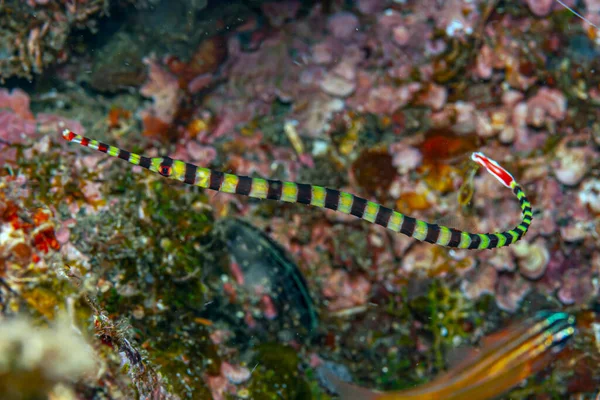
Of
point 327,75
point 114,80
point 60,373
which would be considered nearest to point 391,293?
point 327,75

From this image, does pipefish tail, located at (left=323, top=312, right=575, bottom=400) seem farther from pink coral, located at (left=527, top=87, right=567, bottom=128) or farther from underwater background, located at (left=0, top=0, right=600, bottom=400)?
pink coral, located at (left=527, top=87, right=567, bottom=128)

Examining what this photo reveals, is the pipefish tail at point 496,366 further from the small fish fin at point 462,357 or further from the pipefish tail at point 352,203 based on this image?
the pipefish tail at point 352,203

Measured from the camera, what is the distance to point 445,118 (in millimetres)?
5375

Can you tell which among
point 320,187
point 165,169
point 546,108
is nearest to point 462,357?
point 320,187

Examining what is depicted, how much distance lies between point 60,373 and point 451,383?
3805 millimetres

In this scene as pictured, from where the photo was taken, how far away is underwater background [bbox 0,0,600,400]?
438 cm

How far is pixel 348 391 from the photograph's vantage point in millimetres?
4617

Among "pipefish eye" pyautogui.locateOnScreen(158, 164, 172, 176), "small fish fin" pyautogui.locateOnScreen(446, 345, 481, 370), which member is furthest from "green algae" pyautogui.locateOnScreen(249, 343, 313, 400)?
"pipefish eye" pyautogui.locateOnScreen(158, 164, 172, 176)

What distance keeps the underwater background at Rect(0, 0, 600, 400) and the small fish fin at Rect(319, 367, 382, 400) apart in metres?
0.01

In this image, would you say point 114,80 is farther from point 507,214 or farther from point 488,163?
point 507,214

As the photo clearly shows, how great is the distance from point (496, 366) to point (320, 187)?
2.68m

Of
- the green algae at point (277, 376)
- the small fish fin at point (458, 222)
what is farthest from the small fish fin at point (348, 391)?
the small fish fin at point (458, 222)

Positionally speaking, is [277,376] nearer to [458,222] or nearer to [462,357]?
[462,357]

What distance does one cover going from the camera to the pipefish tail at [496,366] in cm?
462
